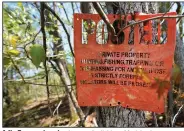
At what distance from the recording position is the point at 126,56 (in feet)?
4.68

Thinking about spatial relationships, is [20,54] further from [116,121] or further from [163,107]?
[163,107]

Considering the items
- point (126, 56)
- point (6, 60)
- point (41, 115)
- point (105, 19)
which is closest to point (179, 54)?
point (126, 56)

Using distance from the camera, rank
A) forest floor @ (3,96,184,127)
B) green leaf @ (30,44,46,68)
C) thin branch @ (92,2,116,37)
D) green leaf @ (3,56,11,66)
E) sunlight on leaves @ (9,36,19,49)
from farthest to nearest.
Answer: forest floor @ (3,96,184,127), sunlight on leaves @ (9,36,19,49), green leaf @ (3,56,11,66), green leaf @ (30,44,46,68), thin branch @ (92,2,116,37)

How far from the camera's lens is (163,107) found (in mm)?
1525

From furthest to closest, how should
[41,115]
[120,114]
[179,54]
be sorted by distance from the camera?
[41,115], [179,54], [120,114]

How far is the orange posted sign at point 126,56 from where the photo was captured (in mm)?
1428

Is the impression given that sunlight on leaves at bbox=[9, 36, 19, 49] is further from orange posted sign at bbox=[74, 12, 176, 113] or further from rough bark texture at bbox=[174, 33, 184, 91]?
rough bark texture at bbox=[174, 33, 184, 91]

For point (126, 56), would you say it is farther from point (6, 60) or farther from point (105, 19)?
point (6, 60)

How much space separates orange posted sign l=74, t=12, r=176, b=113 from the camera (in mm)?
1428

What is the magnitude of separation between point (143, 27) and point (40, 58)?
49 cm

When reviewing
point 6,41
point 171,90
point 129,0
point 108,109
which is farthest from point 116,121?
point 6,41

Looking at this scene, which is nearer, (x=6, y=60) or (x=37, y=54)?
(x=37, y=54)

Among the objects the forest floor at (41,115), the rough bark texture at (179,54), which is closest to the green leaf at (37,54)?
the rough bark texture at (179,54)

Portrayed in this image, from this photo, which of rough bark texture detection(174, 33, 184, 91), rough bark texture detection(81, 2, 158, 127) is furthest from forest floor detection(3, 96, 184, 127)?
rough bark texture detection(81, 2, 158, 127)
